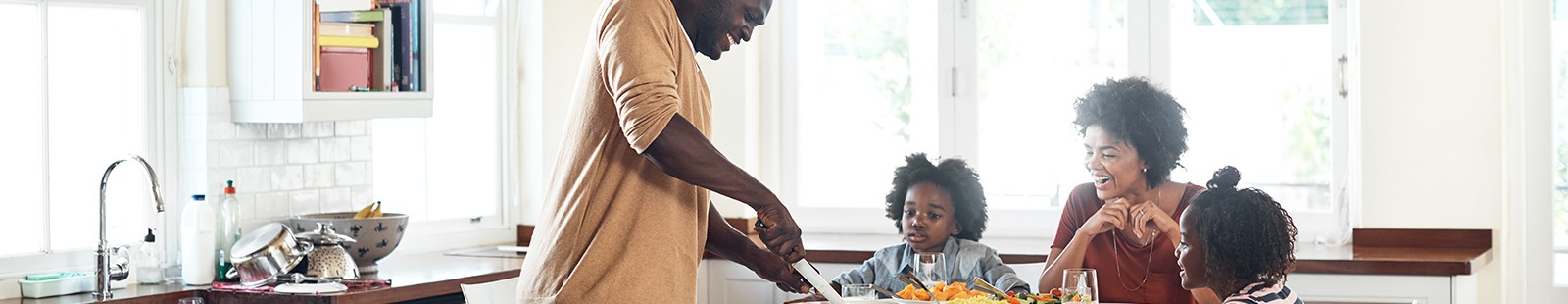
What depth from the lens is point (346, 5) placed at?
3.79 metres

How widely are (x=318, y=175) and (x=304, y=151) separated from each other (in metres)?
0.08

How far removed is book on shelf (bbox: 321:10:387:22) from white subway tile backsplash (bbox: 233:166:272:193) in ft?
1.44

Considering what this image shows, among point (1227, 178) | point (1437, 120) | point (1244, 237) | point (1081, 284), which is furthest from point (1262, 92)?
point (1081, 284)

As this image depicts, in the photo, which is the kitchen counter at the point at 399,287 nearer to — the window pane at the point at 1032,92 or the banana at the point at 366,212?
the banana at the point at 366,212

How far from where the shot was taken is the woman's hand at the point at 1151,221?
131 inches

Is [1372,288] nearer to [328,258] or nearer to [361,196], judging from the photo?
[328,258]

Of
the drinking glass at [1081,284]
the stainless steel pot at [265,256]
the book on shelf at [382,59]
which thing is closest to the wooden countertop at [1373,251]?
the book on shelf at [382,59]

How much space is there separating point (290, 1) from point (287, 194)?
22.5 inches

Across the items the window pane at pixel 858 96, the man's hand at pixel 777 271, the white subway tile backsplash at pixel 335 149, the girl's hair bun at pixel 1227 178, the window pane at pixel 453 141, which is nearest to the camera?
the man's hand at pixel 777 271

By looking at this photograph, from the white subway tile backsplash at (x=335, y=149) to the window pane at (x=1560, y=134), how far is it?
10.3ft

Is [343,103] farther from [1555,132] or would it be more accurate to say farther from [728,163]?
[1555,132]

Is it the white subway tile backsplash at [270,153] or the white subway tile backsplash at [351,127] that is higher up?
the white subway tile backsplash at [351,127]

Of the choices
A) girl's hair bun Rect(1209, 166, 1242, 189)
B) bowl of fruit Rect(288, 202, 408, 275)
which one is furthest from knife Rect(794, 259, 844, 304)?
bowl of fruit Rect(288, 202, 408, 275)

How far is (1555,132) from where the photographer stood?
4059 mm
